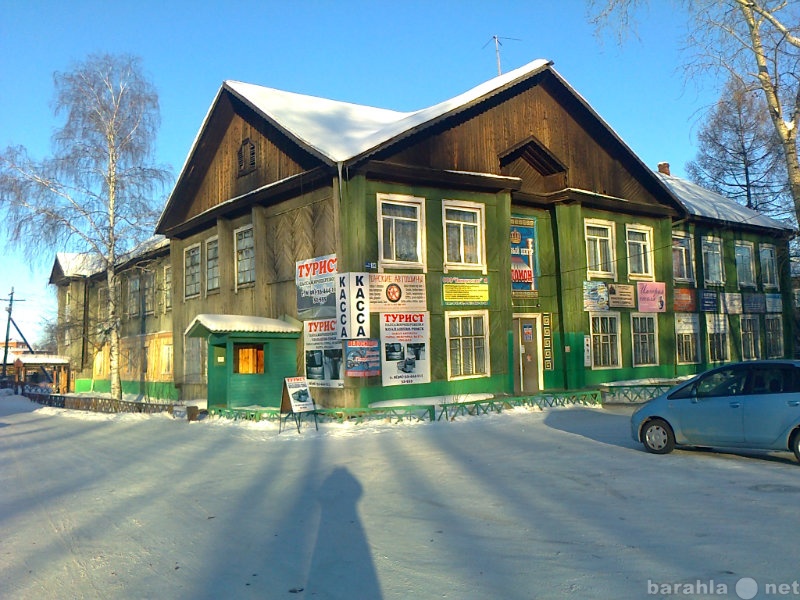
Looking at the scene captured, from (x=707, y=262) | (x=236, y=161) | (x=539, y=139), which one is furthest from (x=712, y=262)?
(x=236, y=161)

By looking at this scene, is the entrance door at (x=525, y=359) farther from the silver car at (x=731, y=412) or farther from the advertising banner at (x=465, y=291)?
the silver car at (x=731, y=412)

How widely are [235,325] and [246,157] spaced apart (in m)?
6.84

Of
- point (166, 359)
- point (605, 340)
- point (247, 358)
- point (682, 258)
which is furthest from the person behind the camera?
point (166, 359)

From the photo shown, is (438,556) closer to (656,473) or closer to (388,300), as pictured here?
(656,473)

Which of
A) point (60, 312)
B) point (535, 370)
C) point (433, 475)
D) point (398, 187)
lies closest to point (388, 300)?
point (398, 187)

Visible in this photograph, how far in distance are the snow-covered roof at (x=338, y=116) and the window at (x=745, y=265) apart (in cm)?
1484

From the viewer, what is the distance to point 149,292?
111 ft

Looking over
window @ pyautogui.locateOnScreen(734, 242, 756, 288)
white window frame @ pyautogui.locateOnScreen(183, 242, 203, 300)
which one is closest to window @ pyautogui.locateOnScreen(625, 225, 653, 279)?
window @ pyautogui.locateOnScreen(734, 242, 756, 288)

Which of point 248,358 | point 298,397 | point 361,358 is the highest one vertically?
point 248,358

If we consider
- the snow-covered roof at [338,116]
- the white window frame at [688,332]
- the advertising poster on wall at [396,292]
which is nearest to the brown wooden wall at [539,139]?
the snow-covered roof at [338,116]

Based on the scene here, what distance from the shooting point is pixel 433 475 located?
1024 cm

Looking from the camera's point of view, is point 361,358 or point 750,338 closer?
point 361,358

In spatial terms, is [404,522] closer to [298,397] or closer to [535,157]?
[298,397]

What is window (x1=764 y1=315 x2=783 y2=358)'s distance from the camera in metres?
32.3
